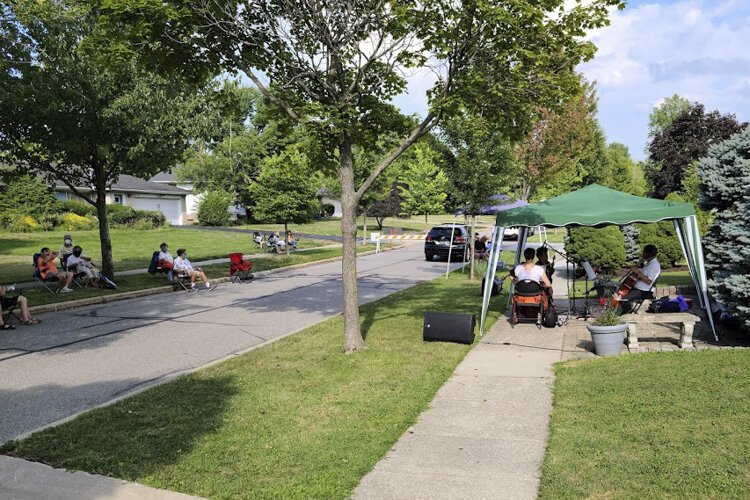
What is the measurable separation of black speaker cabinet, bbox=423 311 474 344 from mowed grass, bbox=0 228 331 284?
1430 centimetres

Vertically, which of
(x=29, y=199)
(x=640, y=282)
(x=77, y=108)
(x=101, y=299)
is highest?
(x=77, y=108)

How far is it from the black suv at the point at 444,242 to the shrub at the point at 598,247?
8.08 metres

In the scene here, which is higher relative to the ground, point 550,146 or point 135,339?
point 550,146

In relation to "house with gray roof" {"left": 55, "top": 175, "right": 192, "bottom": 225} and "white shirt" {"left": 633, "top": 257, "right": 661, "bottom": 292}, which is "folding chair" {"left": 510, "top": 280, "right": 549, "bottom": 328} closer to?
"white shirt" {"left": 633, "top": 257, "right": 661, "bottom": 292}

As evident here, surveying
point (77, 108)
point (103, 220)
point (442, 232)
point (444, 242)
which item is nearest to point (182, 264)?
point (103, 220)

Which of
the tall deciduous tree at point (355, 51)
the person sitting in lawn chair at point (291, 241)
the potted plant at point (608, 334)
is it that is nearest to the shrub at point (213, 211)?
the person sitting in lawn chair at point (291, 241)

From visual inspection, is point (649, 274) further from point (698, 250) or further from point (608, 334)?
point (608, 334)

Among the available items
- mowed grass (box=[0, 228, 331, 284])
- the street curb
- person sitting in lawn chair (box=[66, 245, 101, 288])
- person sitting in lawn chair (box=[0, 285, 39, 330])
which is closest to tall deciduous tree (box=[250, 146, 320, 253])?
mowed grass (box=[0, 228, 331, 284])

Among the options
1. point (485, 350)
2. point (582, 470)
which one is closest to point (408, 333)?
point (485, 350)

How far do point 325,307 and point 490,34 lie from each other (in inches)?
310

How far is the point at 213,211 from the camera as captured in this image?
50.9 meters

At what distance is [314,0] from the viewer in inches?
361

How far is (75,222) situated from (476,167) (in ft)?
94.4

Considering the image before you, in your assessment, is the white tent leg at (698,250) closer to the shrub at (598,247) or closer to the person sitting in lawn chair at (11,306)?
the shrub at (598,247)
